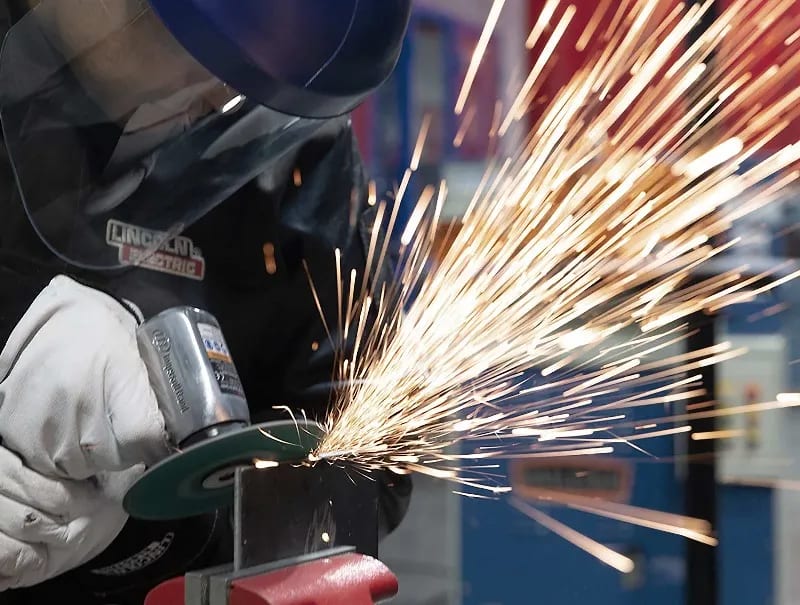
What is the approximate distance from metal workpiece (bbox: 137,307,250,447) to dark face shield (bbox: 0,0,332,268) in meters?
0.16

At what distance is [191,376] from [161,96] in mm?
285

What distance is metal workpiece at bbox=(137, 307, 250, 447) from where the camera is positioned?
914 millimetres

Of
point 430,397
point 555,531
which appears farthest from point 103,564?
point 555,531

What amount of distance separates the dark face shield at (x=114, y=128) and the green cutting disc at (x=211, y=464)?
1.03 ft

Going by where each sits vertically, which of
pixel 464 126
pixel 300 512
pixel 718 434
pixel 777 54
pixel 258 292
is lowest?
pixel 300 512

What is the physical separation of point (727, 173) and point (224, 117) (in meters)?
1.10

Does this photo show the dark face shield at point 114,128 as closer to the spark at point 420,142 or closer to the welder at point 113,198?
the welder at point 113,198

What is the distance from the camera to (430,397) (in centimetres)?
126

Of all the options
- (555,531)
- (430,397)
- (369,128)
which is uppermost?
(369,128)

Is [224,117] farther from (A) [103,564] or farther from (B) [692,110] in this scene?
(B) [692,110]

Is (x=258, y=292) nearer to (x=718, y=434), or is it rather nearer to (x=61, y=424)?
(x=61, y=424)

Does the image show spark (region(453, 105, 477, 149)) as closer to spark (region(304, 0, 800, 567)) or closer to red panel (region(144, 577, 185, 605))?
spark (region(304, 0, 800, 567))

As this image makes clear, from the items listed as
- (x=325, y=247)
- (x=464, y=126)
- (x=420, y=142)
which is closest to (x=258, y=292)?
(x=325, y=247)

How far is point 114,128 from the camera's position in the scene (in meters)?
1.02
